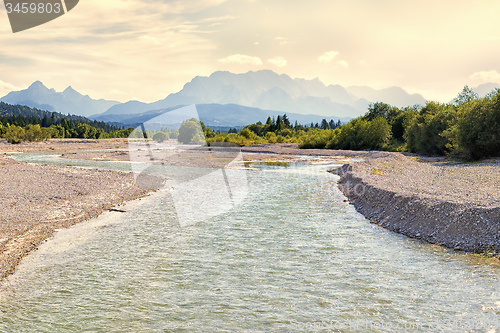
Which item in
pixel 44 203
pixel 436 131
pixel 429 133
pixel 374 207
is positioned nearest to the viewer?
pixel 374 207

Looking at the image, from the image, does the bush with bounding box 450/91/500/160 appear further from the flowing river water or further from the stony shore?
the flowing river water

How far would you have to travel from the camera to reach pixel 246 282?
12.9m

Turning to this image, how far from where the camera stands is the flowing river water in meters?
10.1

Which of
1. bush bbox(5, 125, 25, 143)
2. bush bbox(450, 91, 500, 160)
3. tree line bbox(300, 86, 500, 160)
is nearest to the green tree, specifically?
tree line bbox(300, 86, 500, 160)

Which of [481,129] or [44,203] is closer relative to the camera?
[44,203]

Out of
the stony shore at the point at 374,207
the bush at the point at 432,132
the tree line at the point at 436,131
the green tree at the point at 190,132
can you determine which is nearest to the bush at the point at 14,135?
the green tree at the point at 190,132

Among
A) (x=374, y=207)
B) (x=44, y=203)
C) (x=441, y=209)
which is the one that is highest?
(x=44, y=203)

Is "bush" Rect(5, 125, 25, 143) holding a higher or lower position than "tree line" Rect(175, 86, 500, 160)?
higher

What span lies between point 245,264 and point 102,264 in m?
5.93

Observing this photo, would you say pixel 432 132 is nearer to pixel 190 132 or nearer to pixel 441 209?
→ pixel 441 209

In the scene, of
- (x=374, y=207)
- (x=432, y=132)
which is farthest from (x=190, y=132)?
(x=374, y=207)

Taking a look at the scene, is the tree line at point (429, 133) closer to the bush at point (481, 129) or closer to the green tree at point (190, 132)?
the bush at point (481, 129)

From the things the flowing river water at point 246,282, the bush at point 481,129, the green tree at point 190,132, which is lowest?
the flowing river water at point 246,282

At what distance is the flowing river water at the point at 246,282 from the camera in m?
10.1
